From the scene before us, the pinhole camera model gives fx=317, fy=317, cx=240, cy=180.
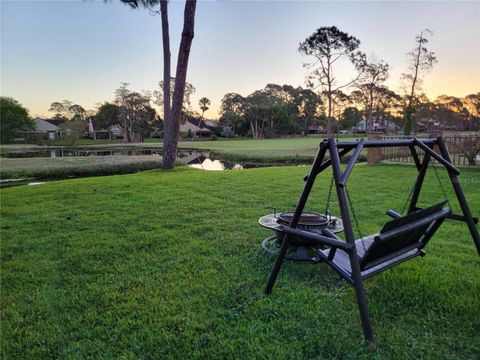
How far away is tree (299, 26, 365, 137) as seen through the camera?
3300cm

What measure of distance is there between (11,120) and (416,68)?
5374 centimetres

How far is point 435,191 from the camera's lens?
6.92 metres

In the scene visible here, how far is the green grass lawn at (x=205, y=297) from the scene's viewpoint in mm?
2012

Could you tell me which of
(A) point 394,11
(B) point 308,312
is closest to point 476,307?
(B) point 308,312

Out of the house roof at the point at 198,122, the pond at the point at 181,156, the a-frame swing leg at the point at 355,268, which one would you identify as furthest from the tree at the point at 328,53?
the house roof at the point at 198,122

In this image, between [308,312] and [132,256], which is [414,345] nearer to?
[308,312]

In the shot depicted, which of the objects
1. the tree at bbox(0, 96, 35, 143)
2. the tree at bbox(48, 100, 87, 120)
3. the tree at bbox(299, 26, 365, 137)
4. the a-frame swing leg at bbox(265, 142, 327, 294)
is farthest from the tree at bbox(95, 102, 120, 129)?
the a-frame swing leg at bbox(265, 142, 327, 294)

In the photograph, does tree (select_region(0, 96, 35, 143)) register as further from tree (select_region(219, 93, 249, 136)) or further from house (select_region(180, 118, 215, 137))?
tree (select_region(219, 93, 249, 136))

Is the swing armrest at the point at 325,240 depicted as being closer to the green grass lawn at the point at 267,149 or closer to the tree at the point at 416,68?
the green grass lawn at the point at 267,149

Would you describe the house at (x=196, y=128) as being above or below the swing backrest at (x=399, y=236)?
above

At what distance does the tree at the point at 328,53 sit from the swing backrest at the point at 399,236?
103ft

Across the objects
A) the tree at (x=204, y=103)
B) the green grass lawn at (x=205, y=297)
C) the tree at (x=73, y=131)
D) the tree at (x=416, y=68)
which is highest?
the tree at (x=204, y=103)

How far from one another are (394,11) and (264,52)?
12144 mm

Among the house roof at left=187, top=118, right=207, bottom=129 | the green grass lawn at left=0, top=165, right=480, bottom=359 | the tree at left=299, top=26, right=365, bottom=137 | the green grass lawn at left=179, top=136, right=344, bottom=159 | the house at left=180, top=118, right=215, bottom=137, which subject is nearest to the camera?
the green grass lawn at left=0, top=165, right=480, bottom=359
